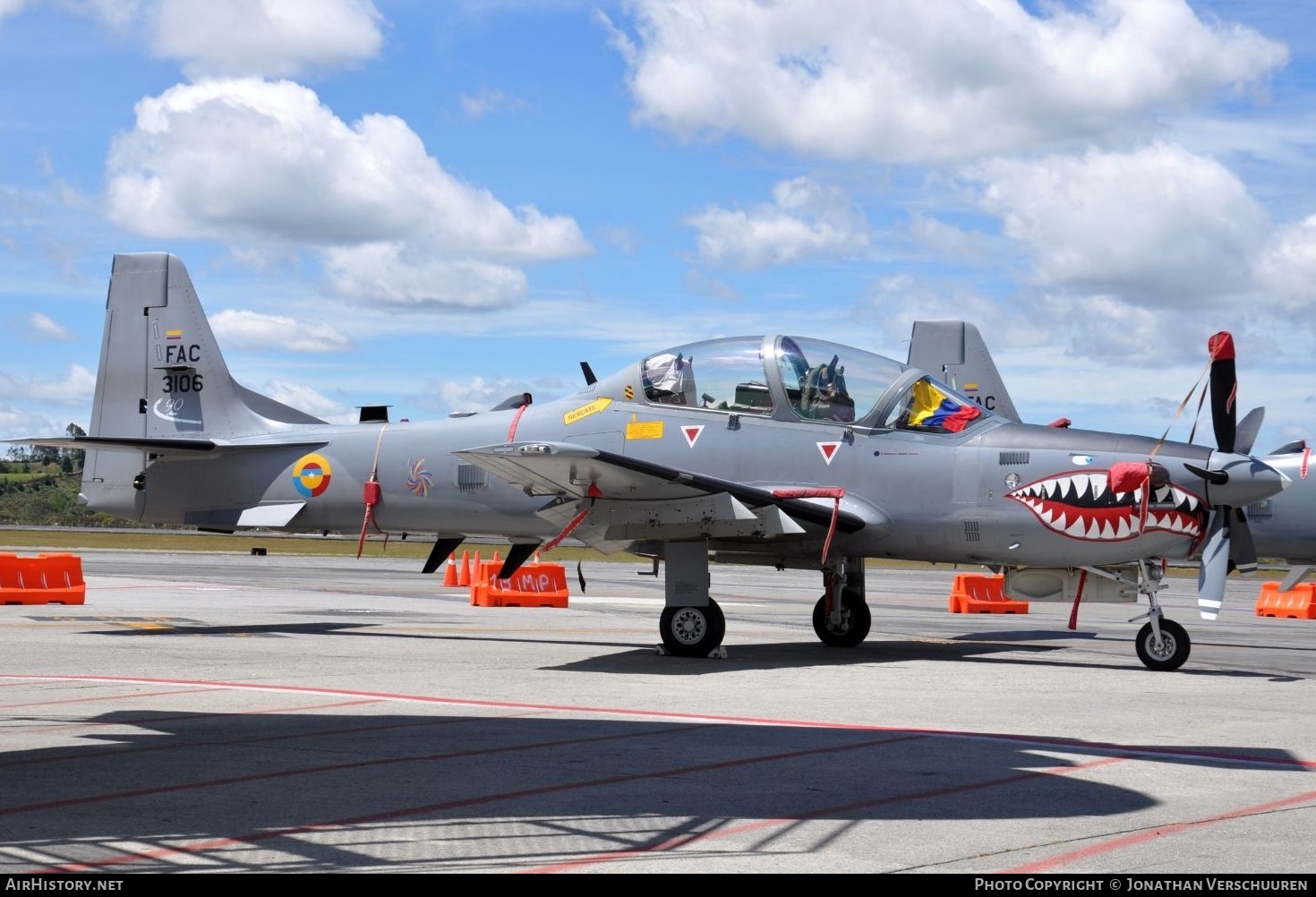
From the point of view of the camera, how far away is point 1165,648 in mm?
13227

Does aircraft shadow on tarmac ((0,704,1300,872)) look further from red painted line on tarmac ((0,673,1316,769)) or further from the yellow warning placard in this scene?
the yellow warning placard

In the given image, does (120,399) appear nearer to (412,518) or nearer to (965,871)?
(412,518)

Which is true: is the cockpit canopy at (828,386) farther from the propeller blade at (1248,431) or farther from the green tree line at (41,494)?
the green tree line at (41,494)

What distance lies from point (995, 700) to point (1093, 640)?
25.8 feet

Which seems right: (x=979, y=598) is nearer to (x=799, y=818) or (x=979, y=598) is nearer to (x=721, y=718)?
(x=721, y=718)

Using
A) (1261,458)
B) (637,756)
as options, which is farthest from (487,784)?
(1261,458)

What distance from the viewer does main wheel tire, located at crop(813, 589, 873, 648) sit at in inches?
624

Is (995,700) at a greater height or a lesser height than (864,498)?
lesser

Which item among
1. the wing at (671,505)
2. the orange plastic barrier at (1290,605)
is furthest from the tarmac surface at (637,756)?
the orange plastic barrier at (1290,605)

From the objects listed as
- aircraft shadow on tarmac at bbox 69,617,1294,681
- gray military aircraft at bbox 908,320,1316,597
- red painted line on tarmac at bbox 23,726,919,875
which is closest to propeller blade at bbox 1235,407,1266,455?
gray military aircraft at bbox 908,320,1316,597

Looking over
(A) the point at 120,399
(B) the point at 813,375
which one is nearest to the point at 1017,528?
(B) the point at 813,375

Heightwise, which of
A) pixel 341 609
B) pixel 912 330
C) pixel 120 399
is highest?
pixel 912 330

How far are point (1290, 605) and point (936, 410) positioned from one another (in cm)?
1487

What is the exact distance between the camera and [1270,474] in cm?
1264
